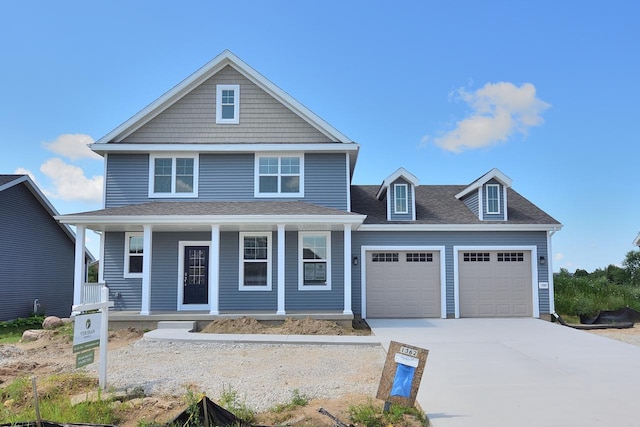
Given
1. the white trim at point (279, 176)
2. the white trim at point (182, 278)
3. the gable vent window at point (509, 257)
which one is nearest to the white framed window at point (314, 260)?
the white trim at point (279, 176)

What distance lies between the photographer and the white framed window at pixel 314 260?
45.3 ft

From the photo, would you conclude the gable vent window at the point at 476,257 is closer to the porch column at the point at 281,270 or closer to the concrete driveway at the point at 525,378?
the concrete driveway at the point at 525,378

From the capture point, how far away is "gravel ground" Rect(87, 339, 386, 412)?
6.05 metres

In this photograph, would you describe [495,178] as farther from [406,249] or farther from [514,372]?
[514,372]

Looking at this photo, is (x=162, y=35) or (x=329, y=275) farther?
(x=329, y=275)

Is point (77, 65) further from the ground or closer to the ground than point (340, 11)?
closer to the ground

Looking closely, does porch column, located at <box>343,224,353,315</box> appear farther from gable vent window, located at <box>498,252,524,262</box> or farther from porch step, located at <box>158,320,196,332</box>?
gable vent window, located at <box>498,252,524,262</box>

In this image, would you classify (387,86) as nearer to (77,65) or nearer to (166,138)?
(166,138)

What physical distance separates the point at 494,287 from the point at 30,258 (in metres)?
17.4

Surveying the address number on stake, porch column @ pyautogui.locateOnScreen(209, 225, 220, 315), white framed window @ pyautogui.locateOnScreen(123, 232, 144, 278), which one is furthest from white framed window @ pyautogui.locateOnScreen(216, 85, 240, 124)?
the address number on stake

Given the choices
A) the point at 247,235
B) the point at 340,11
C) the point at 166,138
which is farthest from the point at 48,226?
the point at 340,11

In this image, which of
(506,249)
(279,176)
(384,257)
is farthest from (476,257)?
(279,176)

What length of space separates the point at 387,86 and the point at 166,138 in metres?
7.72

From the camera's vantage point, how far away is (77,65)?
13.2 metres
